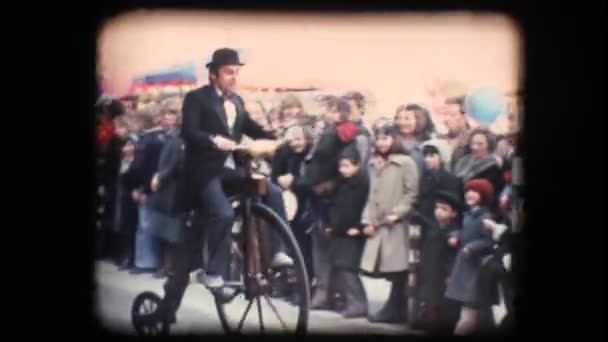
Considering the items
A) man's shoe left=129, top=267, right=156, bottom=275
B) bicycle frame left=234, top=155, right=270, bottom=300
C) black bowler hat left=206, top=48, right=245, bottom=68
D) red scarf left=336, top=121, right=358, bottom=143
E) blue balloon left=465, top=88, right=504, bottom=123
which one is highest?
black bowler hat left=206, top=48, right=245, bottom=68

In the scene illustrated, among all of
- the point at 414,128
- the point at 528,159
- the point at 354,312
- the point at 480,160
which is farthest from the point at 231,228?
the point at 528,159

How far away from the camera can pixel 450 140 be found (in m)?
1.73

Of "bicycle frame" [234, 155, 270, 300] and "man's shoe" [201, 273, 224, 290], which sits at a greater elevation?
"bicycle frame" [234, 155, 270, 300]

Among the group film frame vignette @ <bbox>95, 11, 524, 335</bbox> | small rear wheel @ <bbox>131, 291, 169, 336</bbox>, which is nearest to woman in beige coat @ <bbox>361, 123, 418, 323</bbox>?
film frame vignette @ <bbox>95, 11, 524, 335</bbox>

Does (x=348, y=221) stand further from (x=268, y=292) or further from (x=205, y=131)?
(x=205, y=131)

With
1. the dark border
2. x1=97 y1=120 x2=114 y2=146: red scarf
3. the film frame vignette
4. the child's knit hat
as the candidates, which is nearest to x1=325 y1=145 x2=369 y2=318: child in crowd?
the film frame vignette

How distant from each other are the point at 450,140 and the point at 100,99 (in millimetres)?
732

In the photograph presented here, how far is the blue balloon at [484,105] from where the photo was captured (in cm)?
172

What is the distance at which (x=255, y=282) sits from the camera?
1.74 m

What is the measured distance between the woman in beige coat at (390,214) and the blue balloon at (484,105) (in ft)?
0.53

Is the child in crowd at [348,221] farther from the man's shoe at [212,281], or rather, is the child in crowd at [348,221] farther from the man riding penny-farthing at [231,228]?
the man's shoe at [212,281]

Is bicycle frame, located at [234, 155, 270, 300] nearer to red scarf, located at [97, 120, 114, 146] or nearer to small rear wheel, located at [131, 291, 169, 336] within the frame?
small rear wheel, located at [131, 291, 169, 336]

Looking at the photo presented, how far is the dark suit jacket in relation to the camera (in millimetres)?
1742

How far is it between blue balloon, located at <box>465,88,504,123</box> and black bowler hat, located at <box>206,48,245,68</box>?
484 mm
